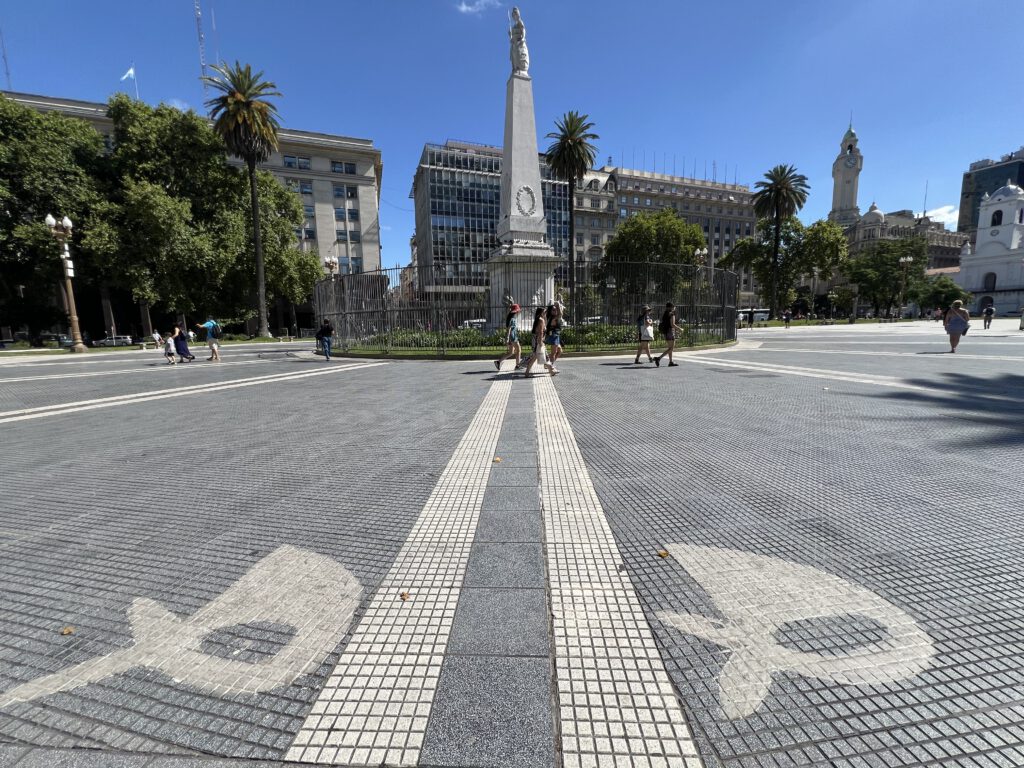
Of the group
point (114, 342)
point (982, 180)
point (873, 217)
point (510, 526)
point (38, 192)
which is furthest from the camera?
point (982, 180)

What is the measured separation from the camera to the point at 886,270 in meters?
60.8

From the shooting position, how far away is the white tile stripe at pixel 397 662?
145 centimetres

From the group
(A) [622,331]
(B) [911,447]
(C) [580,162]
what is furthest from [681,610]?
(C) [580,162]

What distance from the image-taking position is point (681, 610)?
210 centimetres

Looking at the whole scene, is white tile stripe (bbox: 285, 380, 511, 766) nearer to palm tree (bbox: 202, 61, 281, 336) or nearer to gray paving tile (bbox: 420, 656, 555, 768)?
gray paving tile (bbox: 420, 656, 555, 768)

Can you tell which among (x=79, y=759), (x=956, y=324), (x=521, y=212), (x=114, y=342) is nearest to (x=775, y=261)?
(x=956, y=324)

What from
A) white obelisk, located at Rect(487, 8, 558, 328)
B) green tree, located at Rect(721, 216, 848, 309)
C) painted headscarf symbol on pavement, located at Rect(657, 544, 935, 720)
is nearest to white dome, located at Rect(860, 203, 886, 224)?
green tree, located at Rect(721, 216, 848, 309)

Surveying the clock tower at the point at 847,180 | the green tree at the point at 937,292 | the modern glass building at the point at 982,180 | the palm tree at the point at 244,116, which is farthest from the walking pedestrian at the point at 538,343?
the modern glass building at the point at 982,180

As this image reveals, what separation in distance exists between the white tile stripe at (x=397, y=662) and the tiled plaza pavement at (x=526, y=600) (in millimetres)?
13

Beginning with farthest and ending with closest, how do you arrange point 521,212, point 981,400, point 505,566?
point 521,212
point 981,400
point 505,566

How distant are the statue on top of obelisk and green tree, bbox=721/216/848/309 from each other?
125ft

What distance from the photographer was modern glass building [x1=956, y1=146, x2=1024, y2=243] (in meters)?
122

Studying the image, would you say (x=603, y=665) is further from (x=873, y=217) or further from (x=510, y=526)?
(x=873, y=217)

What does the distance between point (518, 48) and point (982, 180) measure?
187664mm
